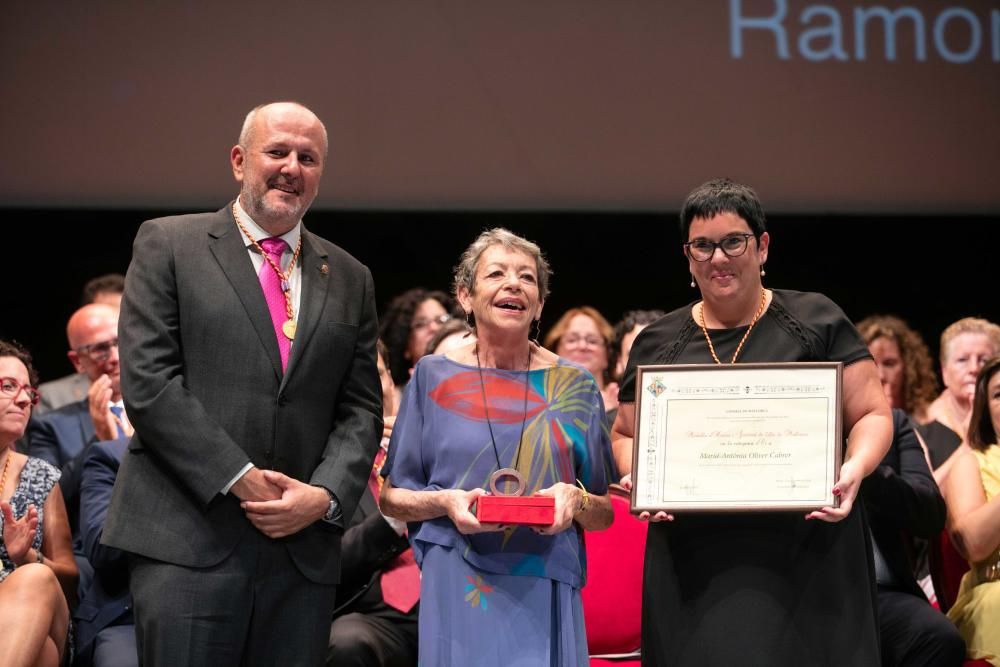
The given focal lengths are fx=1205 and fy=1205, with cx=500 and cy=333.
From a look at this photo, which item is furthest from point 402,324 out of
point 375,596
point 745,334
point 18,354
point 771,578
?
point 771,578

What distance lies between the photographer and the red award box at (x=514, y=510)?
8.43 feet

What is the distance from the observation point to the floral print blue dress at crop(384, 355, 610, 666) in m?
2.73

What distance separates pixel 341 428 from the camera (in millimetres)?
2770

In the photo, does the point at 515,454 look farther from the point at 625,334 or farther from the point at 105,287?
the point at 105,287

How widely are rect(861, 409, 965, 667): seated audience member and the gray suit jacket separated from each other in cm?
174

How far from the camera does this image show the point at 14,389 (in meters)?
3.63

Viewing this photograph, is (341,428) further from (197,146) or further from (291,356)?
(197,146)

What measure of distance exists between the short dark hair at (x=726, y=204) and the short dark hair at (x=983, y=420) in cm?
145

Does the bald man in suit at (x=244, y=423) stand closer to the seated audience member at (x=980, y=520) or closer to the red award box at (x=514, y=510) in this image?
the red award box at (x=514, y=510)

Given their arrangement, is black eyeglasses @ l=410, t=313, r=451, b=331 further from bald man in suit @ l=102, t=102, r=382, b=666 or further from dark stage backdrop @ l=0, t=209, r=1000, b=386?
bald man in suit @ l=102, t=102, r=382, b=666

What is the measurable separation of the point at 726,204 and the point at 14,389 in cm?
222

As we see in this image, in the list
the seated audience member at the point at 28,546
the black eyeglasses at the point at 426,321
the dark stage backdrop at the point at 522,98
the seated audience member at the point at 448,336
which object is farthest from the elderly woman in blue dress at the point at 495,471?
the dark stage backdrop at the point at 522,98

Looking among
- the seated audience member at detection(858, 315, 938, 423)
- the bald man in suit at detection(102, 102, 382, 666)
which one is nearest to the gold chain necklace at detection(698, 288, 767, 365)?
the bald man in suit at detection(102, 102, 382, 666)

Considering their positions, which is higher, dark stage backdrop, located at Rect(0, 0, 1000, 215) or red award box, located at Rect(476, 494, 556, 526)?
dark stage backdrop, located at Rect(0, 0, 1000, 215)
